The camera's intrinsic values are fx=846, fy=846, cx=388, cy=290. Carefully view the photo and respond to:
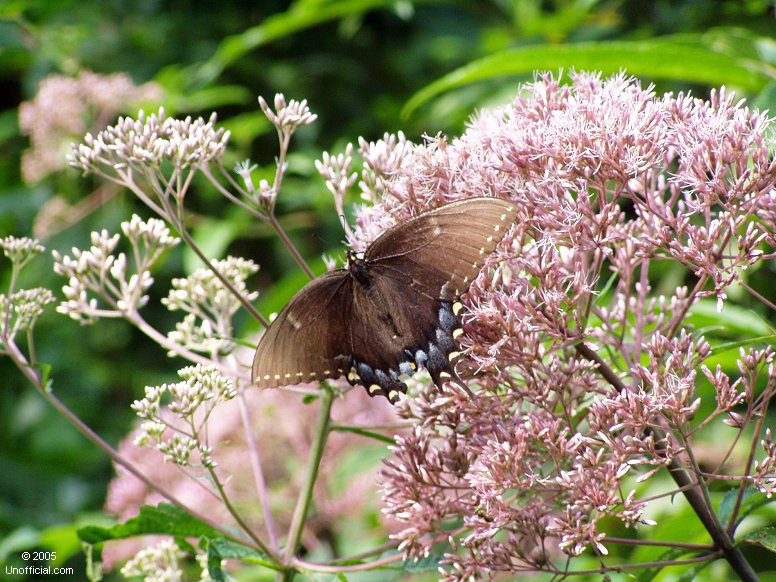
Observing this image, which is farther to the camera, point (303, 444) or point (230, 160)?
point (230, 160)

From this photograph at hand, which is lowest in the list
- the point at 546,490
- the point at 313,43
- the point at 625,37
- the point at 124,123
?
the point at 546,490

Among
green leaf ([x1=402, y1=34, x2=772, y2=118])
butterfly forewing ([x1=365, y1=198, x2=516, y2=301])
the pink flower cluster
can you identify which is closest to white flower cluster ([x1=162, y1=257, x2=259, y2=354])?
butterfly forewing ([x1=365, y1=198, x2=516, y2=301])

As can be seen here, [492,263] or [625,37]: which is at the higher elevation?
[625,37]

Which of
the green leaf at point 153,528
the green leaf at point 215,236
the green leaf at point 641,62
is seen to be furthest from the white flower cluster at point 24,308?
the green leaf at point 215,236

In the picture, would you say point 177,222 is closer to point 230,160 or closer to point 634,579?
point 634,579

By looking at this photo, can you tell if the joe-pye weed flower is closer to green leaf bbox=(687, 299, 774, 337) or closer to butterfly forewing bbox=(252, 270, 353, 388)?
butterfly forewing bbox=(252, 270, 353, 388)

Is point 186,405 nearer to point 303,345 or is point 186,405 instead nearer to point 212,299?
point 303,345

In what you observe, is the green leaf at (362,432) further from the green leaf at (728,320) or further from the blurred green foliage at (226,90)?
the blurred green foliage at (226,90)

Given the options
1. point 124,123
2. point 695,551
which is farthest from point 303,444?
point 695,551
